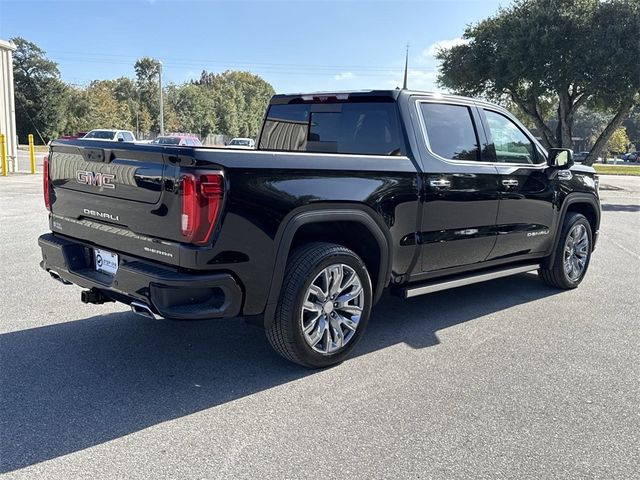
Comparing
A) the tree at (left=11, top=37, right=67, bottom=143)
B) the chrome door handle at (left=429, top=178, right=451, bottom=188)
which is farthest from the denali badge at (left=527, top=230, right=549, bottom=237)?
the tree at (left=11, top=37, right=67, bottom=143)

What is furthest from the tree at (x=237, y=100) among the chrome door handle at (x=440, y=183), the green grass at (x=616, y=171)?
the chrome door handle at (x=440, y=183)

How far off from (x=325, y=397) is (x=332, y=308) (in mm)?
652

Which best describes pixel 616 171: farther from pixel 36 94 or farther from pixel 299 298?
pixel 36 94

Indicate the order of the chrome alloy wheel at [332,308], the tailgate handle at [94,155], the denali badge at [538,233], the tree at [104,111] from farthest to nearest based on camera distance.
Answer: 1. the tree at [104,111]
2. the denali badge at [538,233]
3. the chrome alloy wheel at [332,308]
4. the tailgate handle at [94,155]

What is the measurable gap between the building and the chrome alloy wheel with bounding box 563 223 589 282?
2178cm

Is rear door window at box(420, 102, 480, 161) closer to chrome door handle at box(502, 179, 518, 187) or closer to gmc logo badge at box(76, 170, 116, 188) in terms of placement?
chrome door handle at box(502, 179, 518, 187)

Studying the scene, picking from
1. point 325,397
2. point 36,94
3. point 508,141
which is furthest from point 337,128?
point 36,94

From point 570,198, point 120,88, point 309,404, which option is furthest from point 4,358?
point 120,88

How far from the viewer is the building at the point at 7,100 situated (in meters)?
22.6

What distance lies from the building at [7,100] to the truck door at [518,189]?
21.6 meters

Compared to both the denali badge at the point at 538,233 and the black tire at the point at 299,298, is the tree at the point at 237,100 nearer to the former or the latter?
the denali badge at the point at 538,233

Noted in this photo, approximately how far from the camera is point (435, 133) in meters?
4.73

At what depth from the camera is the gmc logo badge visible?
3654 millimetres

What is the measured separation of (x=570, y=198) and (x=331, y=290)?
3521mm
